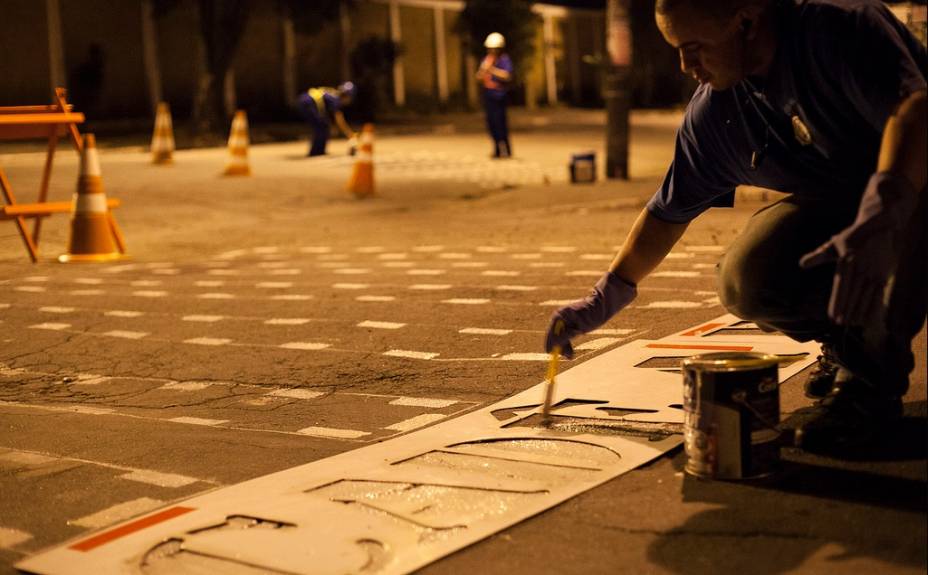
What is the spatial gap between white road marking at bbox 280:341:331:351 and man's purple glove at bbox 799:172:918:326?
342 centimetres

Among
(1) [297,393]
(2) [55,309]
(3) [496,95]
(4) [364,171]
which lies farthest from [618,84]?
(1) [297,393]

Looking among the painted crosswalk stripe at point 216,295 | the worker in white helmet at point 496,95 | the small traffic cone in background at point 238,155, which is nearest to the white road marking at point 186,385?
the painted crosswalk stripe at point 216,295

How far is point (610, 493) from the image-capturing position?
140 inches

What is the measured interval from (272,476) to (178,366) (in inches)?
82.8

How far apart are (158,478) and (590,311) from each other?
1.44 m

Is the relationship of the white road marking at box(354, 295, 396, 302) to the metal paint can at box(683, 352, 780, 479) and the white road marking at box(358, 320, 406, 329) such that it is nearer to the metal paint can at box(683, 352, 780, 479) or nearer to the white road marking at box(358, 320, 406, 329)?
the white road marking at box(358, 320, 406, 329)

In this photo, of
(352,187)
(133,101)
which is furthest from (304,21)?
(352,187)

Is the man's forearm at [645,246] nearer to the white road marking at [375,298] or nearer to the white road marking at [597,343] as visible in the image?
the white road marking at [597,343]

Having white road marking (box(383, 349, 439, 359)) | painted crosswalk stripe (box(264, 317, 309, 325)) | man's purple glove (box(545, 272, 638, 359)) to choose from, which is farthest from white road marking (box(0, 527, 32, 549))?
painted crosswalk stripe (box(264, 317, 309, 325))

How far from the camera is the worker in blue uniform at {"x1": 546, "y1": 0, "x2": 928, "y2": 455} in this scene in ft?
10.3

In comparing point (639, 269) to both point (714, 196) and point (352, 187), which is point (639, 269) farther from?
point (352, 187)

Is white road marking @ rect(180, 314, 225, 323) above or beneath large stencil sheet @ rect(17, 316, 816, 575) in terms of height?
beneath

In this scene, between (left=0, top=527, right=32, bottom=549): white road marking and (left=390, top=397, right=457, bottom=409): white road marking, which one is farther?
(left=390, top=397, right=457, bottom=409): white road marking

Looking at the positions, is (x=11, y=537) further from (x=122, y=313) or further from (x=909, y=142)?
(x=122, y=313)
